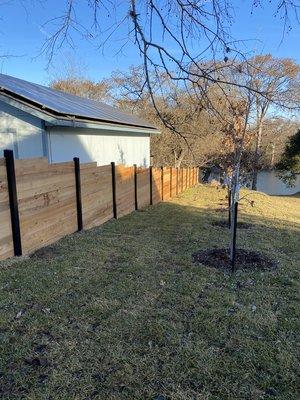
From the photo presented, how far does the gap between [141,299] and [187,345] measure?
38.5 inches

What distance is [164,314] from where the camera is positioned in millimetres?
3359

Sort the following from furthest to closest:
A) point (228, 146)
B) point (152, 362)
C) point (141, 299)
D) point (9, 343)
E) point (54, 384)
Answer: point (228, 146)
point (141, 299)
point (9, 343)
point (152, 362)
point (54, 384)

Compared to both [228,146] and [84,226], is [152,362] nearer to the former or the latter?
[84,226]

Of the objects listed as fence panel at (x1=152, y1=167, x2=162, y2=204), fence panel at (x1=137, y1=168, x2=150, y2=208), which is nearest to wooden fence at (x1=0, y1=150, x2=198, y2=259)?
fence panel at (x1=137, y1=168, x2=150, y2=208)

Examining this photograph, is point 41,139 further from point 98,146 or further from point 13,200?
point 13,200

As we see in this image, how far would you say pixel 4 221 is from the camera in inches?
182

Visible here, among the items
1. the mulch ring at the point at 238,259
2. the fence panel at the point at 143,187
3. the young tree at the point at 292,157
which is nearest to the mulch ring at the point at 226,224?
the mulch ring at the point at 238,259

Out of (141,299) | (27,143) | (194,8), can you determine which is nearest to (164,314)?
(141,299)

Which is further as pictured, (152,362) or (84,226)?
(84,226)

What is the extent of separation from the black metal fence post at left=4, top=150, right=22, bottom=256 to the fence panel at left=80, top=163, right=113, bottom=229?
202cm

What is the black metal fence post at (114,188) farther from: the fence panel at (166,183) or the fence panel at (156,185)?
the fence panel at (166,183)

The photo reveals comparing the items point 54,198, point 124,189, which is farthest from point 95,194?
point 124,189

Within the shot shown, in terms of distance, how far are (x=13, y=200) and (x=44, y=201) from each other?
823mm

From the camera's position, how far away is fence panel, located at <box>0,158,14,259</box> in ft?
14.9
